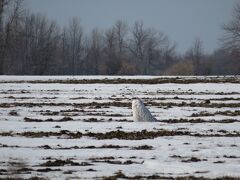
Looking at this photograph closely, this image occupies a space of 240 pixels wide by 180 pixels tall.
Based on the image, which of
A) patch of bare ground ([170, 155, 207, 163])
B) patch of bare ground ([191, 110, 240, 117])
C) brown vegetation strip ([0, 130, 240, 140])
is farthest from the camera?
patch of bare ground ([191, 110, 240, 117])

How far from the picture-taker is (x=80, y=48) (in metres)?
140

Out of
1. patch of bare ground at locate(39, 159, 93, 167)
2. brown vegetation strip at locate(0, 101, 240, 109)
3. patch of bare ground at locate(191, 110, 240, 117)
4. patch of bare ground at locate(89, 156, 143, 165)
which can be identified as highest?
brown vegetation strip at locate(0, 101, 240, 109)

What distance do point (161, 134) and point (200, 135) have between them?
120 cm

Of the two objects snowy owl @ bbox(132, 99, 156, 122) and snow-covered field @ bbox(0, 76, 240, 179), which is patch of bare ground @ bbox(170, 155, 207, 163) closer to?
snow-covered field @ bbox(0, 76, 240, 179)

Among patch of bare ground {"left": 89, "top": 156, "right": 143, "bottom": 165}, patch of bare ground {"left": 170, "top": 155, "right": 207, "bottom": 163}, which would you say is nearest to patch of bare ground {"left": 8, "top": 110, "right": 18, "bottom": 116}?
patch of bare ground {"left": 89, "top": 156, "right": 143, "bottom": 165}

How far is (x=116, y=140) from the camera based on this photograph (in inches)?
644

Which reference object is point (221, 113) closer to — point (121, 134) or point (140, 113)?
point (140, 113)

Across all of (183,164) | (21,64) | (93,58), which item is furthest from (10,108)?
(93,58)

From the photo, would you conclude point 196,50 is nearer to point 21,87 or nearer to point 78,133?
point 21,87

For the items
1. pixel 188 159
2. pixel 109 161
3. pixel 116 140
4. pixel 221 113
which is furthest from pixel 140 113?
pixel 109 161

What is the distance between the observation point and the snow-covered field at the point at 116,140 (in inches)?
458

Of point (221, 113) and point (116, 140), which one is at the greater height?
point (221, 113)

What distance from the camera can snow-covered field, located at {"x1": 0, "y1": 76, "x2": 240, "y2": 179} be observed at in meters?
11.6

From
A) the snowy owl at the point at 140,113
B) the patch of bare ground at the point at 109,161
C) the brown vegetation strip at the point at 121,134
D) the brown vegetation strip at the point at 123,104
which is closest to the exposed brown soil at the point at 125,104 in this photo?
the brown vegetation strip at the point at 123,104
